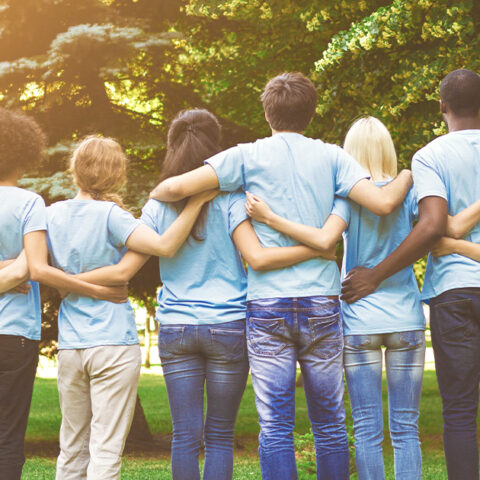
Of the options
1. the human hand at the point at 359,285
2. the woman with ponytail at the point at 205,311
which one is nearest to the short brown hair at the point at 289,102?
the woman with ponytail at the point at 205,311

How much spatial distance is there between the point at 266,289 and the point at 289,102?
3.19ft

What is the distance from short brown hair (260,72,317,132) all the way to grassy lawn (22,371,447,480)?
4605mm

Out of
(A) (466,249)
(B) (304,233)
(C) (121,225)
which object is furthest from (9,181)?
(A) (466,249)

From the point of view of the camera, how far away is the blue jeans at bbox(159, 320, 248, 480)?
4.03m

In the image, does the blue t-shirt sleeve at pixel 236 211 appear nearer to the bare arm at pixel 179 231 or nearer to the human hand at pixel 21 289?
the bare arm at pixel 179 231

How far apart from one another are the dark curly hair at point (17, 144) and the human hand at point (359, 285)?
1.94 m

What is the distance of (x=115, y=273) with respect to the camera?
4.23m

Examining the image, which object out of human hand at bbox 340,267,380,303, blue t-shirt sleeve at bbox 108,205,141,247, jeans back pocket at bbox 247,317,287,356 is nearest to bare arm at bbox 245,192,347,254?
human hand at bbox 340,267,380,303

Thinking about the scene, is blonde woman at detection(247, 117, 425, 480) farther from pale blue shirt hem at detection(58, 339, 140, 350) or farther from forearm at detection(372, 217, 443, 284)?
pale blue shirt hem at detection(58, 339, 140, 350)

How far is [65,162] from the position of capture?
10.4 m

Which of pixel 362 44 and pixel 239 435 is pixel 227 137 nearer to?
pixel 362 44

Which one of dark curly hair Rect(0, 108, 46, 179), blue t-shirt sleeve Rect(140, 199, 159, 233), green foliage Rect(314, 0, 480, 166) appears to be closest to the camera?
blue t-shirt sleeve Rect(140, 199, 159, 233)

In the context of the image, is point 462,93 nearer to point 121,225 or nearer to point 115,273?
point 121,225

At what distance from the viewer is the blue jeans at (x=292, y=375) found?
3.88m
